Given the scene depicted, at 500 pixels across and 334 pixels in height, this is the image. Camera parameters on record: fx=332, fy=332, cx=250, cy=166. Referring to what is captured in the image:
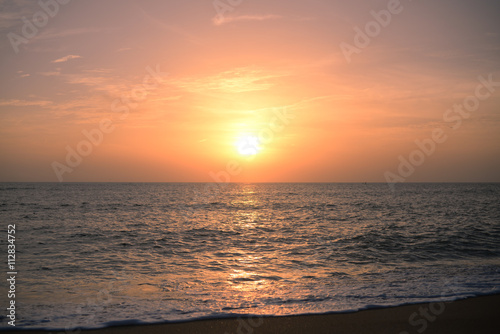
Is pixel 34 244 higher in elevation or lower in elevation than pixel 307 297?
higher

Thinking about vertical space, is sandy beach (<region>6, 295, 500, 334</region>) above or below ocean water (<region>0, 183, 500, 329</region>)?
below

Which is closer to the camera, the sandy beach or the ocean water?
the sandy beach

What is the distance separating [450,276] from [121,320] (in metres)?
12.8

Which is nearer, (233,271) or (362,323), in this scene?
(362,323)

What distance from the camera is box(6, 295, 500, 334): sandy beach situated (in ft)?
25.7

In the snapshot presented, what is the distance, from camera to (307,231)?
89.1 feet

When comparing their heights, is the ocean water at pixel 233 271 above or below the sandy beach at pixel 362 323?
above

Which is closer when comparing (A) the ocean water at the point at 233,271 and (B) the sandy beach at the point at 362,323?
(B) the sandy beach at the point at 362,323

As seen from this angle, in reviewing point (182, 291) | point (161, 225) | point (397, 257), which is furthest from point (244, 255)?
point (161, 225)

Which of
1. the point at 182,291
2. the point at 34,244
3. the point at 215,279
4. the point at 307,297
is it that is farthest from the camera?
the point at 34,244

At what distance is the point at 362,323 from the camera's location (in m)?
8.27

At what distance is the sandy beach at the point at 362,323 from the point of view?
7.82 m

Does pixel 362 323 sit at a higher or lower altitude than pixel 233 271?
lower

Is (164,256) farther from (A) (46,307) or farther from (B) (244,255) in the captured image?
(A) (46,307)
